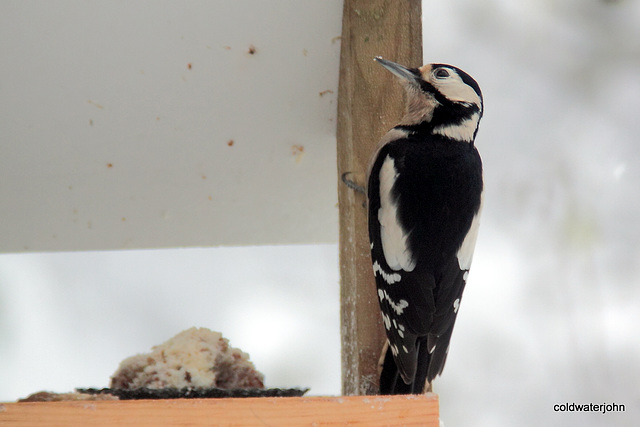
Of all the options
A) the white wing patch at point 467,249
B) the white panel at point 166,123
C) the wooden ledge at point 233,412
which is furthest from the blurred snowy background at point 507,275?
the wooden ledge at point 233,412

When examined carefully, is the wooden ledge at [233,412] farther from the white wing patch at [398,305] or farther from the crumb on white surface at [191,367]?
the white wing patch at [398,305]

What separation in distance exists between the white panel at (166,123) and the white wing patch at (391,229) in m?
0.46

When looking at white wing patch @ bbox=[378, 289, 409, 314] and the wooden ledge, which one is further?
white wing patch @ bbox=[378, 289, 409, 314]

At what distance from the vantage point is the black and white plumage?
1562mm

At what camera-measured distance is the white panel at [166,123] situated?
1880mm

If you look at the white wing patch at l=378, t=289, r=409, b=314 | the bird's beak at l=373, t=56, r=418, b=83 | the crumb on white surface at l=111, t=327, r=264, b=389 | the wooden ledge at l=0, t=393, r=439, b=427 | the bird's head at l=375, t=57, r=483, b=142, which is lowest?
the wooden ledge at l=0, t=393, r=439, b=427

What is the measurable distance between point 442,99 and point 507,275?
4.92 ft

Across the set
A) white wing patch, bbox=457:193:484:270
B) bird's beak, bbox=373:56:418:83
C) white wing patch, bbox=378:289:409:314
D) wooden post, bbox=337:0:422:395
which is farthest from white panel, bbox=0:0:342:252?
white wing patch, bbox=378:289:409:314

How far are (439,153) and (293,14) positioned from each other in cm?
49

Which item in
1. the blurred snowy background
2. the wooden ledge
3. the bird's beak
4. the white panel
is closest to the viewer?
the wooden ledge

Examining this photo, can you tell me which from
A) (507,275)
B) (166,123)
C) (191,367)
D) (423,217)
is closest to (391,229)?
(423,217)

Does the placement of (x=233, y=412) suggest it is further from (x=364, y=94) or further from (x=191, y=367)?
(x=364, y=94)

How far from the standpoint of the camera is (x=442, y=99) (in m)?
1.81

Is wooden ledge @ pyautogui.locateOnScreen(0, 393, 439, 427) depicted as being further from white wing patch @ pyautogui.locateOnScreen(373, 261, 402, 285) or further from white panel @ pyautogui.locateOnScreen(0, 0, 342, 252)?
white panel @ pyautogui.locateOnScreen(0, 0, 342, 252)
